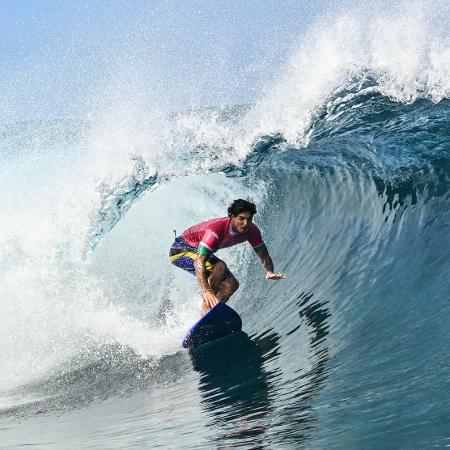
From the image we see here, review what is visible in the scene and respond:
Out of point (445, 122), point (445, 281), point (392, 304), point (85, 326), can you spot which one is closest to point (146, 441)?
point (392, 304)

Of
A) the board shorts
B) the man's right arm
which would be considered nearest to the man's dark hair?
the man's right arm

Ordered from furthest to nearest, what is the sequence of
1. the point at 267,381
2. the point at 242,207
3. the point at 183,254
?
the point at 183,254 < the point at 242,207 < the point at 267,381

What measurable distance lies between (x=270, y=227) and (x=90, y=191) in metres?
2.68

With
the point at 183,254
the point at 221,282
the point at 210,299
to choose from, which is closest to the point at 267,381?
the point at 210,299

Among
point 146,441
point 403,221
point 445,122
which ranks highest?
point 445,122

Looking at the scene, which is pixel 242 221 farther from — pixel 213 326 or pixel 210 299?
pixel 213 326

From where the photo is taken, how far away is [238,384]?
474cm

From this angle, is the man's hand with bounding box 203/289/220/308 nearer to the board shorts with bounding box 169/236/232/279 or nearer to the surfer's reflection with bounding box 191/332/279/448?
the surfer's reflection with bounding box 191/332/279/448

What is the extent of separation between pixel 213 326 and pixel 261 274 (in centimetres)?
226

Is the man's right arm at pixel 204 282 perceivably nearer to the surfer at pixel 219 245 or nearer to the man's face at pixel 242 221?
the surfer at pixel 219 245

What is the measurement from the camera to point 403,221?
7.40 metres

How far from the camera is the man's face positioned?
19.6 ft

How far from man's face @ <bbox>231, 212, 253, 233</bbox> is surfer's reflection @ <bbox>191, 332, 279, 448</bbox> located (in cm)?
101

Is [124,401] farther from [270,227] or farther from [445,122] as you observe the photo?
[445,122]
